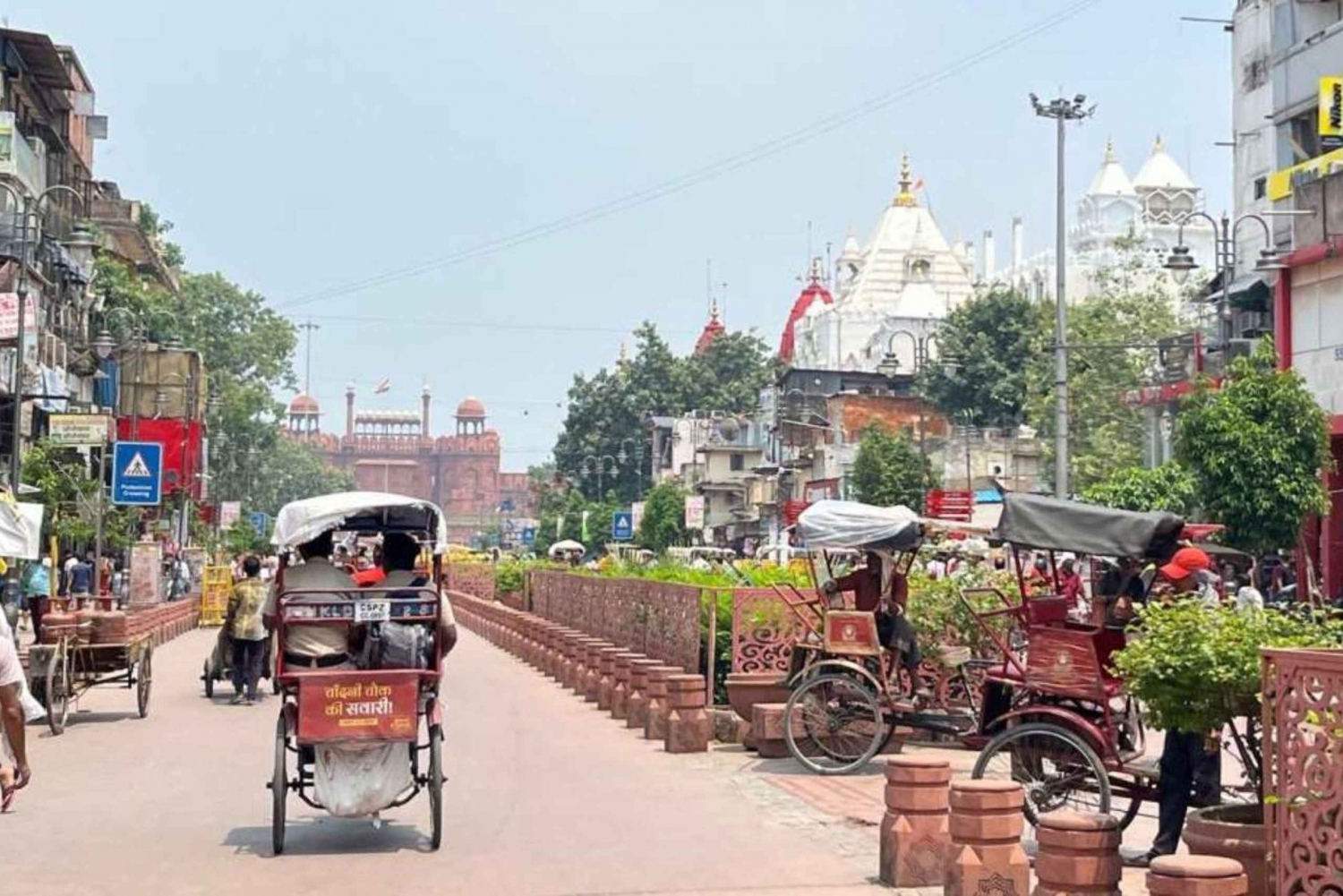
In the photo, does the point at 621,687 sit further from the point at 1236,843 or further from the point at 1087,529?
the point at 1236,843

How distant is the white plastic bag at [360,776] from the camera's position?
1048 cm

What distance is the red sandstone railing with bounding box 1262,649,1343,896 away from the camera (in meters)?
5.96

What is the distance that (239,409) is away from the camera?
85188 millimetres

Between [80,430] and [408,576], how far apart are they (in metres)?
25.3

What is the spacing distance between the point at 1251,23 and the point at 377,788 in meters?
39.2

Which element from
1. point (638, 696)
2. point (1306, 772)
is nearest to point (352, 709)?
point (1306, 772)

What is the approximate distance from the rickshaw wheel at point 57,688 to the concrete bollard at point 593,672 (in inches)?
238

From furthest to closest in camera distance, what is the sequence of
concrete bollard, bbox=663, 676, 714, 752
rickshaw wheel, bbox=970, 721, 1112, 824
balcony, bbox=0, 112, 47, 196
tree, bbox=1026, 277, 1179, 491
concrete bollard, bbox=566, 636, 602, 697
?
tree, bbox=1026, 277, 1179, 491, balcony, bbox=0, 112, 47, 196, concrete bollard, bbox=566, 636, 602, 697, concrete bollard, bbox=663, 676, 714, 752, rickshaw wheel, bbox=970, 721, 1112, 824

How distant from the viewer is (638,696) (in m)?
17.9

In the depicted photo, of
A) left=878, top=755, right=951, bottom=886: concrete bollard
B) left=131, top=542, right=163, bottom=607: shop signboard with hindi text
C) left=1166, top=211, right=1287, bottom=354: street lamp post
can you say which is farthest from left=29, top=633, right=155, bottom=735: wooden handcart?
left=131, top=542, right=163, bottom=607: shop signboard with hindi text

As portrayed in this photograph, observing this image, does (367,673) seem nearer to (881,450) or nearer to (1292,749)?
(1292,749)

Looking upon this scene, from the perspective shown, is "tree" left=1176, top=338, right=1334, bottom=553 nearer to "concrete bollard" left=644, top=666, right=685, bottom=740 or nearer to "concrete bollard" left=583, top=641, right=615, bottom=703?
"concrete bollard" left=583, top=641, right=615, bottom=703

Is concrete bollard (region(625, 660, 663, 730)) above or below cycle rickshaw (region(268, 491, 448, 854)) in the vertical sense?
below

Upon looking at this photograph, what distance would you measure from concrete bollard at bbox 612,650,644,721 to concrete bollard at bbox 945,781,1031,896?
1033cm
